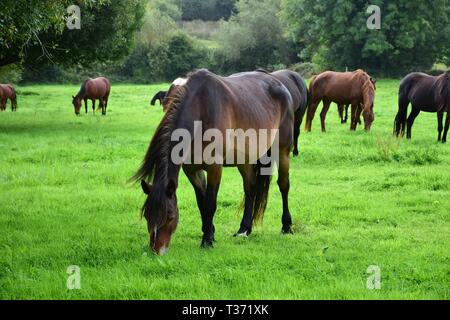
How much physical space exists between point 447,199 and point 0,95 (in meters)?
22.0

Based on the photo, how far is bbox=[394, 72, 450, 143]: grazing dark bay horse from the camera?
621 inches

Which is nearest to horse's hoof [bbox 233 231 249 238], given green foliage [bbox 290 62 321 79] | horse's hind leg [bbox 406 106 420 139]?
horse's hind leg [bbox 406 106 420 139]

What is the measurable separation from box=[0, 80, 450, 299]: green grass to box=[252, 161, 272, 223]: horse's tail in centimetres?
26

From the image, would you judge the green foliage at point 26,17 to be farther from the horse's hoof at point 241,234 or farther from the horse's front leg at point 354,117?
the horse's front leg at point 354,117

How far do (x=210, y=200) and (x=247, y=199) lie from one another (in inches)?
40.8

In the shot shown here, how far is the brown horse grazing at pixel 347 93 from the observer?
17734 millimetres

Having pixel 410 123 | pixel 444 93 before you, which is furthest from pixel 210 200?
pixel 410 123

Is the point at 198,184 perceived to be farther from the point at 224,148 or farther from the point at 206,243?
the point at 206,243

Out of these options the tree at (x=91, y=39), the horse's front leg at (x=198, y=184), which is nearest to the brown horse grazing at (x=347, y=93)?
the tree at (x=91, y=39)

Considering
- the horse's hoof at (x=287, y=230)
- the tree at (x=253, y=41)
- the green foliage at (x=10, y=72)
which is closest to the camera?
the horse's hoof at (x=287, y=230)

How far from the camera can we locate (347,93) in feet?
60.0

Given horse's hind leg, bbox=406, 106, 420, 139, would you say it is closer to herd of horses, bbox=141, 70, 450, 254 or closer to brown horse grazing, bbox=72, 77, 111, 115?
herd of horses, bbox=141, 70, 450, 254

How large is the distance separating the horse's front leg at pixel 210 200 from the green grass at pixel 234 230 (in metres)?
0.21
